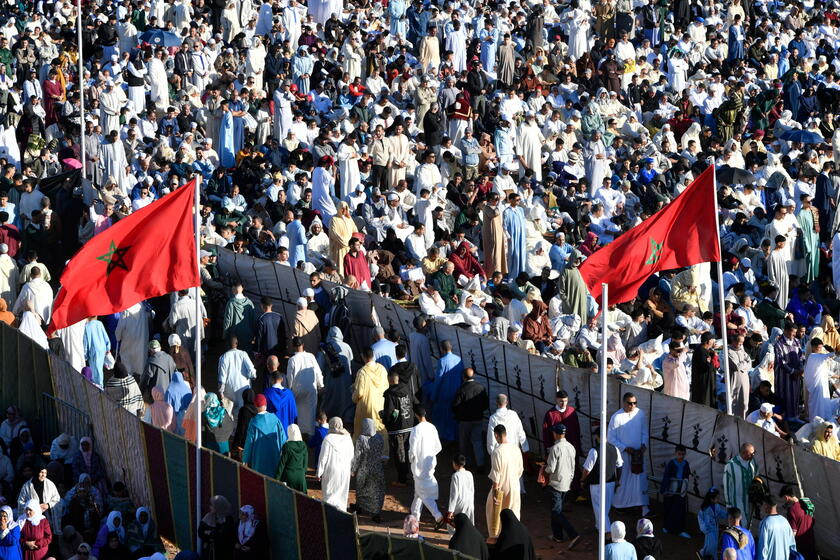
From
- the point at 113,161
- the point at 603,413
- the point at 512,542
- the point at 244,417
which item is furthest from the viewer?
the point at 113,161

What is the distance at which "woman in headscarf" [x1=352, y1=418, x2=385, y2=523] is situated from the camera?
14.9 metres

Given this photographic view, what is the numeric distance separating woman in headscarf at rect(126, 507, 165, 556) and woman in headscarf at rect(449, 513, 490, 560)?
284cm

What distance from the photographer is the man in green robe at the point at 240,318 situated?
59.3 ft

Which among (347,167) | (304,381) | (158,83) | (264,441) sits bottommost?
(304,381)

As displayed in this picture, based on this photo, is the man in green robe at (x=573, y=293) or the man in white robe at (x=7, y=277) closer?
the man in white robe at (x=7, y=277)

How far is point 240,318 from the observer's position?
712 inches

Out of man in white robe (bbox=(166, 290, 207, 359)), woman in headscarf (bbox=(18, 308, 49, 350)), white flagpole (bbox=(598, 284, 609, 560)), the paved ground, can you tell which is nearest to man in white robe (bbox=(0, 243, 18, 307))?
woman in headscarf (bbox=(18, 308, 49, 350))

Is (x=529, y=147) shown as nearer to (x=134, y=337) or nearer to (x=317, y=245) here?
(x=317, y=245)

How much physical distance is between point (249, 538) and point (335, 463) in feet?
5.20

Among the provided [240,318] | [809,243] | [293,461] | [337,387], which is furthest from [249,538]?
[809,243]

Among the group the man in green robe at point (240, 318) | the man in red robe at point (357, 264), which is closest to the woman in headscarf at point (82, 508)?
the man in green robe at point (240, 318)

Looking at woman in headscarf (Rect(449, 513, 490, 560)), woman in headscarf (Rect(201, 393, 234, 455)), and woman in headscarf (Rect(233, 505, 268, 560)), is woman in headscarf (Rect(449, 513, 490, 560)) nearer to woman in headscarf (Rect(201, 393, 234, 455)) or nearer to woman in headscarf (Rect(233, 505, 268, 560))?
woman in headscarf (Rect(233, 505, 268, 560))

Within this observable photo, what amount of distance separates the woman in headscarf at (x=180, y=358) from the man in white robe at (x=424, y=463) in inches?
115

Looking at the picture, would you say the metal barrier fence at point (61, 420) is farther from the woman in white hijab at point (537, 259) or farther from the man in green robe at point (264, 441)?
the woman in white hijab at point (537, 259)
